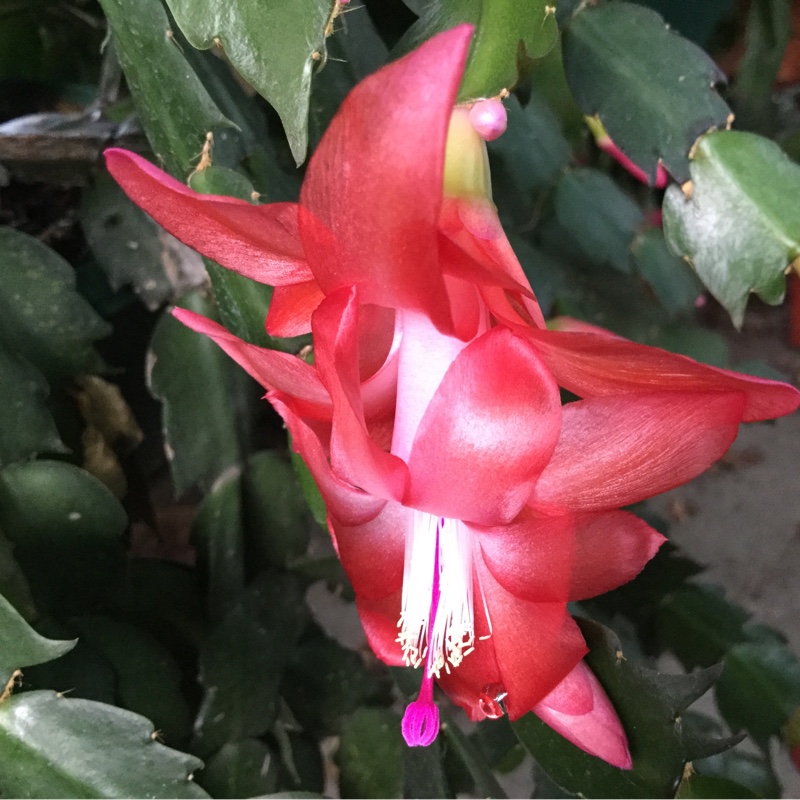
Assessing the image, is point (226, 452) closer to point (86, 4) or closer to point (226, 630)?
point (226, 630)

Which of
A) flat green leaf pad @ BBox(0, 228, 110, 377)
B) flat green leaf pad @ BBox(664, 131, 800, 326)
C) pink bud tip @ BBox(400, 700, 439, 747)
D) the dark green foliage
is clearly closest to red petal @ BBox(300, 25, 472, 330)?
the dark green foliage

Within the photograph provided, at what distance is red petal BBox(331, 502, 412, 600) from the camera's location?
40cm

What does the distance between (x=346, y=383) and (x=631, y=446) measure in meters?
0.13

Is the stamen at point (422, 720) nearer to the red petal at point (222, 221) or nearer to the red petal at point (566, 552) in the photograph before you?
the red petal at point (566, 552)

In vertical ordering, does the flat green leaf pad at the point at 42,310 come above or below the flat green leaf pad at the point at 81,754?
above

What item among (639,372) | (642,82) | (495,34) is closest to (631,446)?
(639,372)

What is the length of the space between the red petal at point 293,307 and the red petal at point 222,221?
19 mm

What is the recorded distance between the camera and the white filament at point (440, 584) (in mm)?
378

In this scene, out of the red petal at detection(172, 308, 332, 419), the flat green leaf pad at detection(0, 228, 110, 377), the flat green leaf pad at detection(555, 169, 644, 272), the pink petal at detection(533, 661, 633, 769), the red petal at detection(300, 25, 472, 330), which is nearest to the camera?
the red petal at detection(300, 25, 472, 330)

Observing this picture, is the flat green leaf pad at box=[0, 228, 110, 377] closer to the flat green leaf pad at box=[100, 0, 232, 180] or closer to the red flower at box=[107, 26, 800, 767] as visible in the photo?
the flat green leaf pad at box=[100, 0, 232, 180]

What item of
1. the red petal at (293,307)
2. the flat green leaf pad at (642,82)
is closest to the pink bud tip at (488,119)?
the red petal at (293,307)

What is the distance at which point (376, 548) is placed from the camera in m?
0.40

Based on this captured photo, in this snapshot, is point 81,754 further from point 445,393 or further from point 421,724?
point 445,393

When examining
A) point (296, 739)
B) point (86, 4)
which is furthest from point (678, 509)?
point (86, 4)
